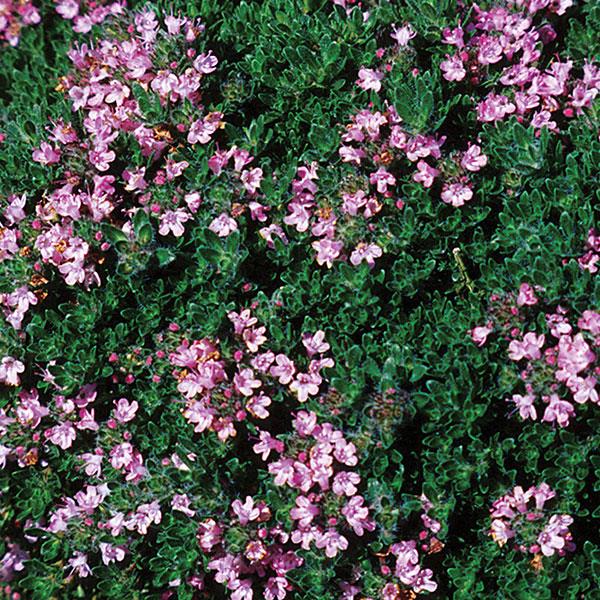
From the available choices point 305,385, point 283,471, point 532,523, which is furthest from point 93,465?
point 532,523

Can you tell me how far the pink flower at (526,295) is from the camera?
10.5 feet

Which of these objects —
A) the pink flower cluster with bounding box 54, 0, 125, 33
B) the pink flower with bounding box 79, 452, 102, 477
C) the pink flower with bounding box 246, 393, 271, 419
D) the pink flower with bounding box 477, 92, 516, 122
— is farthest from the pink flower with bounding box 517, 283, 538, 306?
the pink flower cluster with bounding box 54, 0, 125, 33

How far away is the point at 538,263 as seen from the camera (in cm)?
320

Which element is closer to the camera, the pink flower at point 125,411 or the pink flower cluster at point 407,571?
the pink flower cluster at point 407,571

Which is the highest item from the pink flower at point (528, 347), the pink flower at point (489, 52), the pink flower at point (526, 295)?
the pink flower at point (489, 52)

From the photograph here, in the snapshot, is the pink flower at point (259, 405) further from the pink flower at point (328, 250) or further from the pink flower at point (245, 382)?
the pink flower at point (328, 250)

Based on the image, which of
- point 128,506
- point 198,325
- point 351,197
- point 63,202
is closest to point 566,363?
point 351,197

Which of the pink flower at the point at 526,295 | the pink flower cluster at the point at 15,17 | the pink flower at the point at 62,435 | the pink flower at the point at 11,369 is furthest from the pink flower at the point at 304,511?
the pink flower cluster at the point at 15,17

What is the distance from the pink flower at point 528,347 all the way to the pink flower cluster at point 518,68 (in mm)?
964

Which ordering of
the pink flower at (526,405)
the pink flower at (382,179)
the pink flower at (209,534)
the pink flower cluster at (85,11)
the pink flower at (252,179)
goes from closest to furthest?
the pink flower at (526,405)
the pink flower at (209,534)
the pink flower at (382,179)
the pink flower at (252,179)
the pink flower cluster at (85,11)

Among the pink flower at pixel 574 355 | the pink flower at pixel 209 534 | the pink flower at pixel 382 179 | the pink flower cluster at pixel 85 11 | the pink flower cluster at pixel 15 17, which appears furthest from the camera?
the pink flower cluster at pixel 15 17

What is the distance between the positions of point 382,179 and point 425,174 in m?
0.18

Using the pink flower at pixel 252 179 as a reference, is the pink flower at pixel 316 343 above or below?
below

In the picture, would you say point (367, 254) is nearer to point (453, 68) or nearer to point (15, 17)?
point (453, 68)
